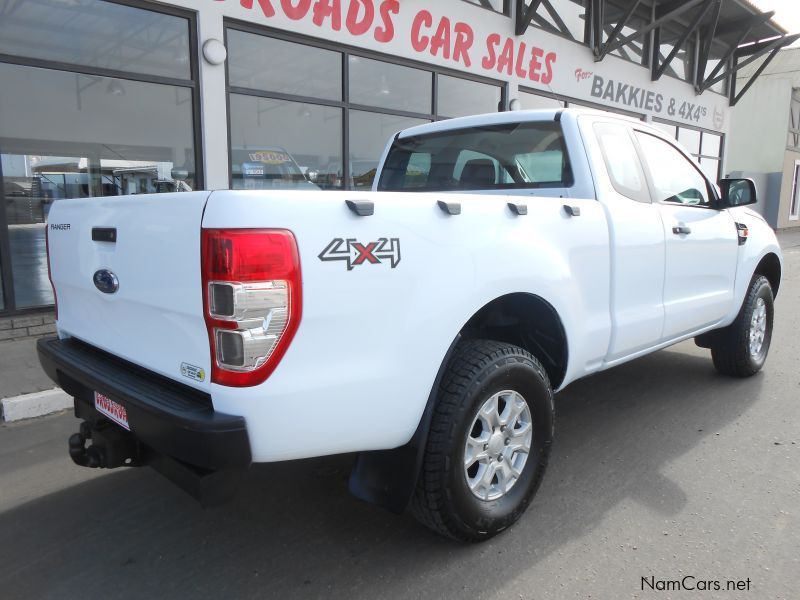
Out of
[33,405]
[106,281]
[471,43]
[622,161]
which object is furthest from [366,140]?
[106,281]

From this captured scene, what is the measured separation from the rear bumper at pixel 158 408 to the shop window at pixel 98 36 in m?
4.23

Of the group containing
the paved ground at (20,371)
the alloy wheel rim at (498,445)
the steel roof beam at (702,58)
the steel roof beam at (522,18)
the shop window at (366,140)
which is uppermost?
the steel roof beam at (702,58)

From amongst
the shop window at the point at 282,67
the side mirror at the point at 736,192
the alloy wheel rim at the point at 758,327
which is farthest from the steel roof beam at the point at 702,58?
the side mirror at the point at 736,192

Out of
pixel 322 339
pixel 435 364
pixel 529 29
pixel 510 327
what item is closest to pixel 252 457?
pixel 322 339

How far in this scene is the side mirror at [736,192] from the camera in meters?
3.88

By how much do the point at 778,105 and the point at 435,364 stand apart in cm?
2663

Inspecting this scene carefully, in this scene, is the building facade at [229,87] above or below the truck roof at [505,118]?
above

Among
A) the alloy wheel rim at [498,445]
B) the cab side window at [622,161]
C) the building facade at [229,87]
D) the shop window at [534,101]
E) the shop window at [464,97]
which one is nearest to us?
the alloy wheel rim at [498,445]

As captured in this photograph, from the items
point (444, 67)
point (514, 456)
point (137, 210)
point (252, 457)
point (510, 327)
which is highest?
point (444, 67)

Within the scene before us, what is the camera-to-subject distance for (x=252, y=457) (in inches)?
70.3

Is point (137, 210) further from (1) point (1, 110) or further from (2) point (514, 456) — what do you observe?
(1) point (1, 110)

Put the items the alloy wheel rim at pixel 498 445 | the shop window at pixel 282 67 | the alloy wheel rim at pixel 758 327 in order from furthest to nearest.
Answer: the shop window at pixel 282 67
the alloy wheel rim at pixel 758 327
the alloy wheel rim at pixel 498 445

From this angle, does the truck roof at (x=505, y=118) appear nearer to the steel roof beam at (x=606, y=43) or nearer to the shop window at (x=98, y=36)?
the shop window at (x=98, y=36)

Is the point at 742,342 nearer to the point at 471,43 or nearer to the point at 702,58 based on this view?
the point at 471,43
